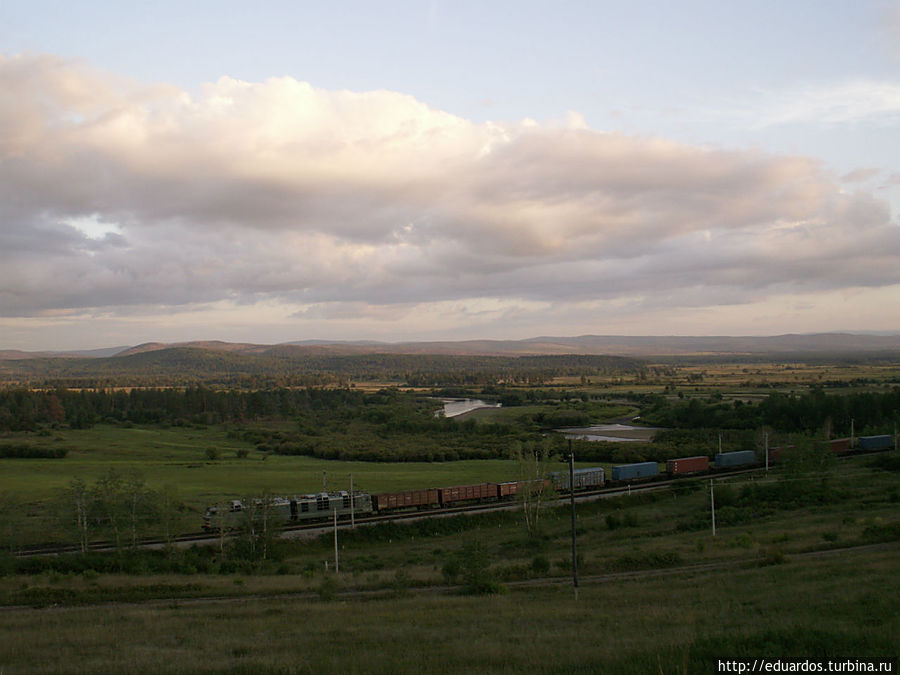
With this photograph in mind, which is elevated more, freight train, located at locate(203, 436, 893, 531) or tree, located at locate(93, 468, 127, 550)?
tree, located at locate(93, 468, 127, 550)

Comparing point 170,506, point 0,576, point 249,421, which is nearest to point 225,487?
point 170,506

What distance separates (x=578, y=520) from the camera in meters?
46.7

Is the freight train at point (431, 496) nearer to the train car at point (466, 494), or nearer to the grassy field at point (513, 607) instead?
the train car at point (466, 494)

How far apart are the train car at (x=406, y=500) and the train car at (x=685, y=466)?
84.3 ft

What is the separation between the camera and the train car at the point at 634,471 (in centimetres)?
5991

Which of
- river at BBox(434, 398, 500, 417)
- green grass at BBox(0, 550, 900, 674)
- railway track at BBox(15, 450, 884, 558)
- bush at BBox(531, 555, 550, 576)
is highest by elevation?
green grass at BBox(0, 550, 900, 674)

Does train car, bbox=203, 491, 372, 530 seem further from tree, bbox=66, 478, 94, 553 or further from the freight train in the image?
tree, bbox=66, 478, 94, 553

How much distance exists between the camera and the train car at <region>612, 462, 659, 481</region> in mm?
59906

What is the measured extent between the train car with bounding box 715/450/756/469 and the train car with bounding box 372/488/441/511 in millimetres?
33219

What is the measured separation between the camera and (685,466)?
62156 millimetres

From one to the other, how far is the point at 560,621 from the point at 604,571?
42.0ft

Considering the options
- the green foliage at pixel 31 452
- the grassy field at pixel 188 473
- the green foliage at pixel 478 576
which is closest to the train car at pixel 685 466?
the grassy field at pixel 188 473

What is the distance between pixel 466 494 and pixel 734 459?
32058mm

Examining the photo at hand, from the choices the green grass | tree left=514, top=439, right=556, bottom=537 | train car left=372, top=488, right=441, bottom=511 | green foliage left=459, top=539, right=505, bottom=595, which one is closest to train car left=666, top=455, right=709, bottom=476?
tree left=514, top=439, right=556, bottom=537
